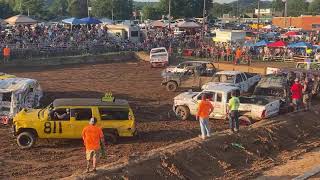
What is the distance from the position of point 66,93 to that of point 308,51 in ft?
85.2

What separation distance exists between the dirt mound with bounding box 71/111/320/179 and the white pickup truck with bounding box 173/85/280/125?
470mm

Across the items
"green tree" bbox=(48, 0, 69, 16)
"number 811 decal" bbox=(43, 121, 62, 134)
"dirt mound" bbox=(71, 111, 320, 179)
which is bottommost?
"dirt mound" bbox=(71, 111, 320, 179)

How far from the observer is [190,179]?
14492mm

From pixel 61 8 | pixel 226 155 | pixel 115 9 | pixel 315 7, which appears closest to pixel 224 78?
pixel 226 155

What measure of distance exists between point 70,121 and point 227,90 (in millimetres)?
6914

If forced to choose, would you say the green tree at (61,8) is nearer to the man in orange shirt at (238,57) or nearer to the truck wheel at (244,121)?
the man in orange shirt at (238,57)

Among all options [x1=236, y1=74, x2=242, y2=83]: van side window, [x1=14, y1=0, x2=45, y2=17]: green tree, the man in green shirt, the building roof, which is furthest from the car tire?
[x1=14, y1=0, x2=45, y2=17]: green tree

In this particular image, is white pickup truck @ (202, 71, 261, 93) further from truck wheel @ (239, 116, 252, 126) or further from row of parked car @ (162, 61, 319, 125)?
truck wheel @ (239, 116, 252, 126)

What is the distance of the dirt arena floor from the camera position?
14828 millimetres

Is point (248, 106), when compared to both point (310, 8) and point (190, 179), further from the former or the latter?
point (310, 8)

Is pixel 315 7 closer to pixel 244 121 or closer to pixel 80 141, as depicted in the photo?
pixel 244 121

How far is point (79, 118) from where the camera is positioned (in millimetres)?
16734

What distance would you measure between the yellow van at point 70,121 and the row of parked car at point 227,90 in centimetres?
463

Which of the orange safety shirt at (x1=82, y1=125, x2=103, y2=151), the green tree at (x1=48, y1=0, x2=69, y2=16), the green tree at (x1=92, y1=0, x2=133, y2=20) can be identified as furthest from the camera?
the green tree at (x1=48, y1=0, x2=69, y2=16)
